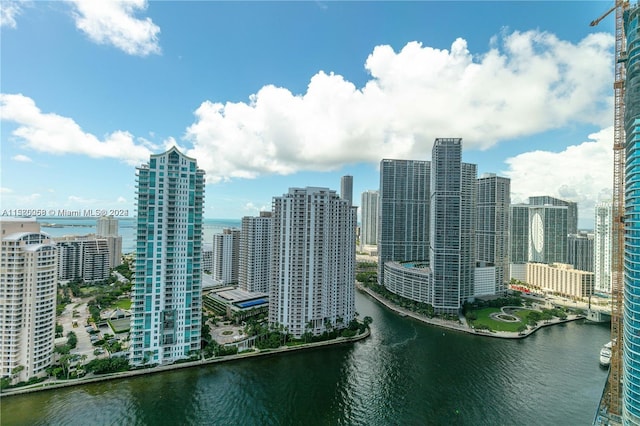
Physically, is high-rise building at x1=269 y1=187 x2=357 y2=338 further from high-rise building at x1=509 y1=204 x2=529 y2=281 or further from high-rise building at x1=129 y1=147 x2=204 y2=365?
high-rise building at x1=509 y1=204 x2=529 y2=281

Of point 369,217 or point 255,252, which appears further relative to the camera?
point 369,217

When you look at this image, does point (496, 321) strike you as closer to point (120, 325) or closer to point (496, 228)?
point (496, 228)

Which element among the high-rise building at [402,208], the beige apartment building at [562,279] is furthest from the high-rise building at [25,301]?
the beige apartment building at [562,279]

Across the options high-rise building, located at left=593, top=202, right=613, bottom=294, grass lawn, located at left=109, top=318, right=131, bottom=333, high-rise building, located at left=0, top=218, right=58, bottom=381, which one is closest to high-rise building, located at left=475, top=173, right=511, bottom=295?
high-rise building, located at left=593, top=202, right=613, bottom=294

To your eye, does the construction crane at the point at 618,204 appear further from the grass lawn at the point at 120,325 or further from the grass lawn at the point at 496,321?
the grass lawn at the point at 120,325

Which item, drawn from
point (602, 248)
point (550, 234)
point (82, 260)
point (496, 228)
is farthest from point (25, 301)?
point (550, 234)

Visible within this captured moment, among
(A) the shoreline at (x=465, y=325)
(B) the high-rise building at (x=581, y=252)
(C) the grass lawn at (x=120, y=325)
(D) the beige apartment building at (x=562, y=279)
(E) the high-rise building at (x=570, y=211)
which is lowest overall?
(A) the shoreline at (x=465, y=325)
